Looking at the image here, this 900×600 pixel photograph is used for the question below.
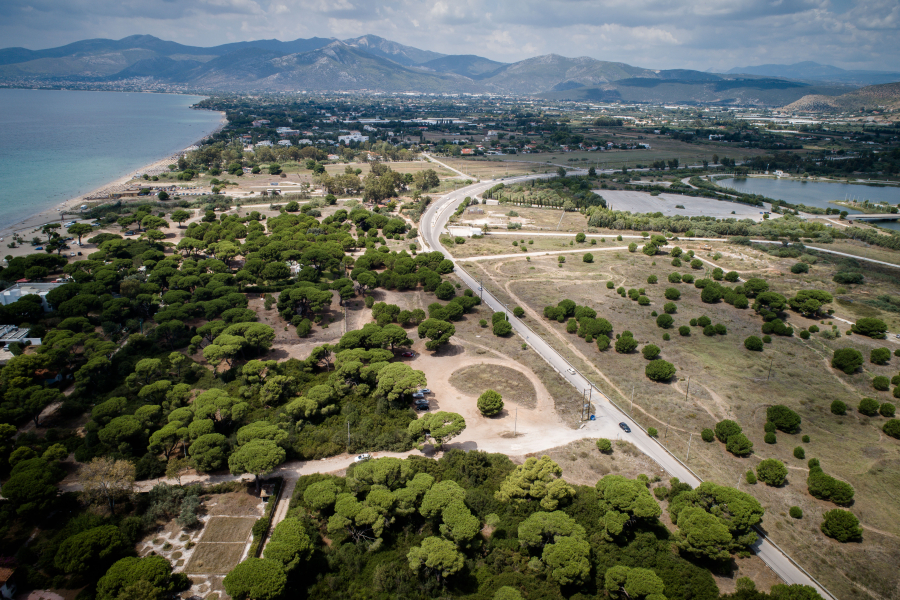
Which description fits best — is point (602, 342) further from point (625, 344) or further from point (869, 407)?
point (869, 407)

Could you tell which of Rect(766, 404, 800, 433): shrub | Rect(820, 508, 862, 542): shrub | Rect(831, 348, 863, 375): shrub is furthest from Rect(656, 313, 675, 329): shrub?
Rect(820, 508, 862, 542): shrub

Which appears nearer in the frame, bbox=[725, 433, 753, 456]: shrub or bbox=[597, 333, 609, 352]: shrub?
bbox=[725, 433, 753, 456]: shrub

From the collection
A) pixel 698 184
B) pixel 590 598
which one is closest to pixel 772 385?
pixel 590 598

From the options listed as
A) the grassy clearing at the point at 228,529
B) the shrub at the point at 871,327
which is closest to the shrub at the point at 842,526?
the shrub at the point at 871,327

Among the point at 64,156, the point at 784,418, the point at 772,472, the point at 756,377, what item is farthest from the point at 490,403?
the point at 64,156

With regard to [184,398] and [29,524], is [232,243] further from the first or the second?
[29,524]

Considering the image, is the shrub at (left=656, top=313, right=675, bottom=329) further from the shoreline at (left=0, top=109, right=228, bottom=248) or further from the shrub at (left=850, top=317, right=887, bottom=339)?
the shoreline at (left=0, top=109, right=228, bottom=248)
